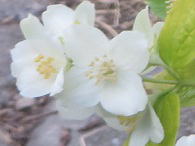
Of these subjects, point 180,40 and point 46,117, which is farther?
point 46,117

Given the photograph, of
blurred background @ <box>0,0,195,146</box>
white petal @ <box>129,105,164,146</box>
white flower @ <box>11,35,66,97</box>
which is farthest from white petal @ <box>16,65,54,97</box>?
blurred background @ <box>0,0,195,146</box>

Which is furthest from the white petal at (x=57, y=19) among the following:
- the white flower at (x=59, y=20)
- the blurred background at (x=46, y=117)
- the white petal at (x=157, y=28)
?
the blurred background at (x=46, y=117)

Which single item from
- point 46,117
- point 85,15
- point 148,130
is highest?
point 85,15

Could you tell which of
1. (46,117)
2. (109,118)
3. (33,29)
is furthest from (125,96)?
(46,117)

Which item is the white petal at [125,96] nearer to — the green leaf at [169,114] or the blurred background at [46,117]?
the green leaf at [169,114]

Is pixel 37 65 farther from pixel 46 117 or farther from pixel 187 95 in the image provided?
pixel 46 117

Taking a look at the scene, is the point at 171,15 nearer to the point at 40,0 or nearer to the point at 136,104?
the point at 136,104

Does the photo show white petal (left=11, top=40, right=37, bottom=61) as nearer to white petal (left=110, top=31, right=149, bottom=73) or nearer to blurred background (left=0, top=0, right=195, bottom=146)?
white petal (left=110, top=31, right=149, bottom=73)
